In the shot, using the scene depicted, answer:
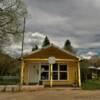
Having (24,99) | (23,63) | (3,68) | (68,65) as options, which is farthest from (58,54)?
(3,68)

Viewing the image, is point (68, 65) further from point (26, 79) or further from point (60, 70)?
point (26, 79)

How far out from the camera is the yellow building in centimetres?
3231

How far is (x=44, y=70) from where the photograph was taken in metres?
33.2

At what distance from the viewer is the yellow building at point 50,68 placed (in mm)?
32312

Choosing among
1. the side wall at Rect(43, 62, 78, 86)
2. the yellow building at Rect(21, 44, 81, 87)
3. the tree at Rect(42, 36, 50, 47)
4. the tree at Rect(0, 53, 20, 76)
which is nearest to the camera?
→ the yellow building at Rect(21, 44, 81, 87)

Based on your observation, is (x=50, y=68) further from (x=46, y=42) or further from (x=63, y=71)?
(x=46, y=42)

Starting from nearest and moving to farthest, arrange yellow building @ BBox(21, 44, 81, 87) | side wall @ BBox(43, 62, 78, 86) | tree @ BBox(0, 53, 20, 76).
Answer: yellow building @ BBox(21, 44, 81, 87)
side wall @ BBox(43, 62, 78, 86)
tree @ BBox(0, 53, 20, 76)

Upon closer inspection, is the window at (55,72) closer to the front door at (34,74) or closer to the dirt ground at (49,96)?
the front door at (34,74)

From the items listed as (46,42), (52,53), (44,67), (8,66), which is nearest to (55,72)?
(44,67)

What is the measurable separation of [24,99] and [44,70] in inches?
578

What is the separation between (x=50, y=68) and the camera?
1271 inches

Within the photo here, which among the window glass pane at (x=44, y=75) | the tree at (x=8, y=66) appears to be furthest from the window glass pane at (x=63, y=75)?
the tree at (x=8, y=66)

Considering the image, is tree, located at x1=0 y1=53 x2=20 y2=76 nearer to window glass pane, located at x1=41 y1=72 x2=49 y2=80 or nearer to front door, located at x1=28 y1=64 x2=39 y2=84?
front door, located at x1=28 y1=64 x2=39 y2=84

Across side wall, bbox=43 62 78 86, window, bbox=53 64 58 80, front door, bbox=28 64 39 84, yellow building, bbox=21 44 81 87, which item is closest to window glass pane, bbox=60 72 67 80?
yellow building, bbox=21 44 81 87
